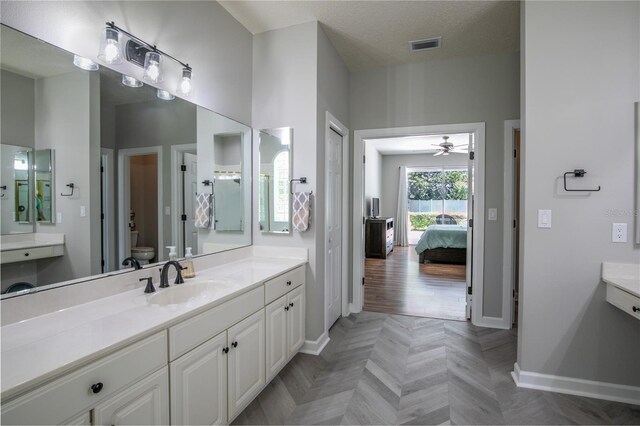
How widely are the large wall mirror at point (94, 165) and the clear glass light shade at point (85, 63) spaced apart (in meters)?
0.02

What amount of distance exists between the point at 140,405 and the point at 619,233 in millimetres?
2825

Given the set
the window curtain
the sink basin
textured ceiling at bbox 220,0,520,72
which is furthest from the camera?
the window curtain

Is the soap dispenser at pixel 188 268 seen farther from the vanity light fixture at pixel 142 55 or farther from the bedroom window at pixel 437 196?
→ the bedroom window at pixel 437 196

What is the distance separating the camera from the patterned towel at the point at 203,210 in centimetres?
227

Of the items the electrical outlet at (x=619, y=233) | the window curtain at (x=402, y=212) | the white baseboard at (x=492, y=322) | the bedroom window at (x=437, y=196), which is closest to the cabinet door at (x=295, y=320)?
the white baseboard at (x=492, y=322)

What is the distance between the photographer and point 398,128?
11.7ft

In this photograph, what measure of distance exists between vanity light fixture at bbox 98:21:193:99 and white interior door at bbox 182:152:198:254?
0.45 metres

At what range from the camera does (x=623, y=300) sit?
185 cm

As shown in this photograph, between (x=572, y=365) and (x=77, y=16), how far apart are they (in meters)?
3.57

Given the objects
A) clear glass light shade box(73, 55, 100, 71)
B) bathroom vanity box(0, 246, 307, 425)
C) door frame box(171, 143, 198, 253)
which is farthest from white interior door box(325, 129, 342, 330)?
clear glass light shade box(73, 55, 100, 71)

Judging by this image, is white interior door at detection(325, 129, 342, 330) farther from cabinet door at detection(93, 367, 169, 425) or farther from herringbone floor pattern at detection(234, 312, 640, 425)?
cabinet door at detection(93, 367, 169, 425)

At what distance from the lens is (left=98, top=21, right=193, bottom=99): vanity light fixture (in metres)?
1.59

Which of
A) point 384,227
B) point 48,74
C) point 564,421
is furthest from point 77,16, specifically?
point 384,227

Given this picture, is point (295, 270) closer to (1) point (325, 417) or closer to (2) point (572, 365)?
(1) point (325, 417)
